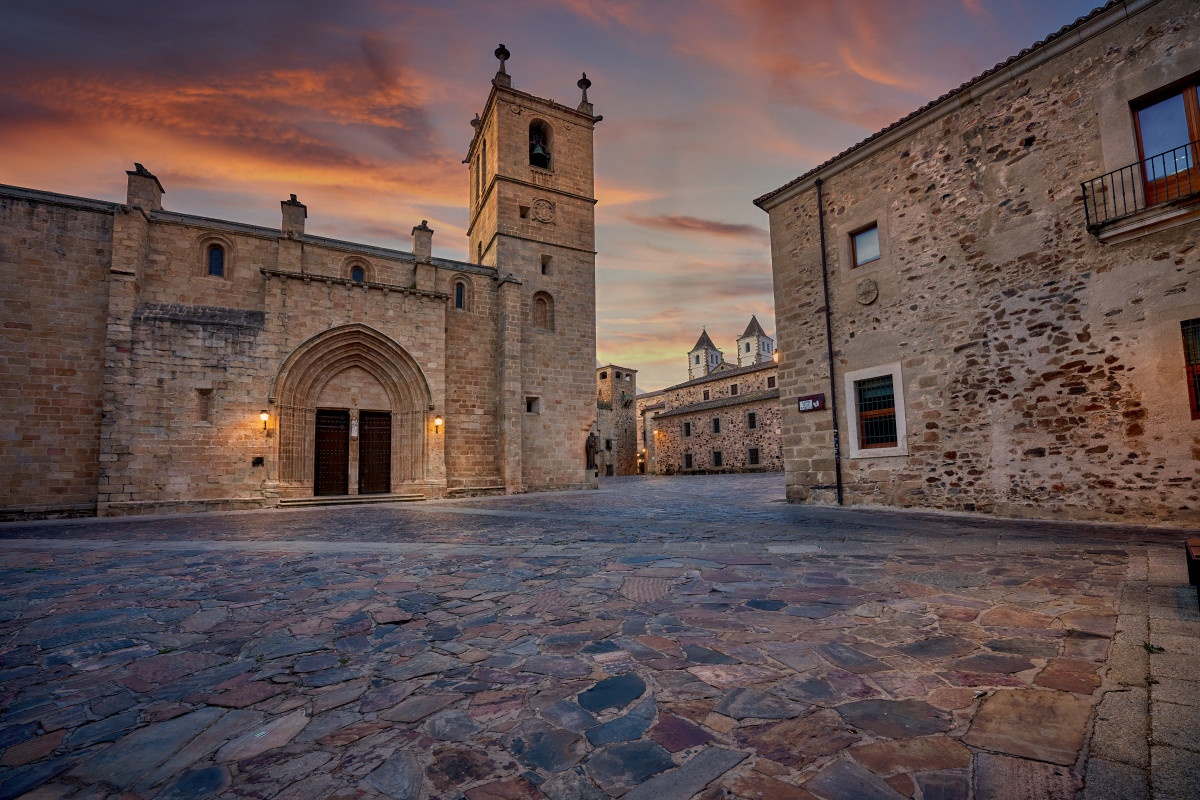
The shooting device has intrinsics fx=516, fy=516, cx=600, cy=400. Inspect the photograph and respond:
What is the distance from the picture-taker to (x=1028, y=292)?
8.02 metres

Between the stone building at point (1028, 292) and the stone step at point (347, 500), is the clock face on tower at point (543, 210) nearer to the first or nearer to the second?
the stone step at point (347, 500)

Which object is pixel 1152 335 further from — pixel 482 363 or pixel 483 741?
pixel 482 363

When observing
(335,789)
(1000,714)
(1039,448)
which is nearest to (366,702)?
(335,789)

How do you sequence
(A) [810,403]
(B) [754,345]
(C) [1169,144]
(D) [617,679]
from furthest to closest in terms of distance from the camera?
1. (B) [754,345]
2. (A) [810,403]
3. (C) [1169,144]
4. (D) [617,679]

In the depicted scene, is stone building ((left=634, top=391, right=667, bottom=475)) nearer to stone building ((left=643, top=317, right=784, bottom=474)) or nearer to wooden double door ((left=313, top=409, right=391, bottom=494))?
stone building ((left=643, top=317, right=784, bottom=474))

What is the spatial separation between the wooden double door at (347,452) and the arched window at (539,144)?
11888 millimetres

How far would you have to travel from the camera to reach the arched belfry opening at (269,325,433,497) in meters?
15.3

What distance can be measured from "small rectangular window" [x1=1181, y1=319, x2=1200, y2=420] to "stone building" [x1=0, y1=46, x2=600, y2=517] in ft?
51.6

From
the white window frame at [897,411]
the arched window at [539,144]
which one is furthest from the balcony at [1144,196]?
the arched window at [539,144]

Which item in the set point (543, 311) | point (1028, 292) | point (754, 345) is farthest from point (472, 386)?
point (754, 345)

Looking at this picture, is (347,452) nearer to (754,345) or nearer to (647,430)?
(647,430)

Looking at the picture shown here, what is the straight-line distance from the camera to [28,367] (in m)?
12.6

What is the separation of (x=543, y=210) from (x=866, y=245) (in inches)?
534

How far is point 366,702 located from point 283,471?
15.0 metres
